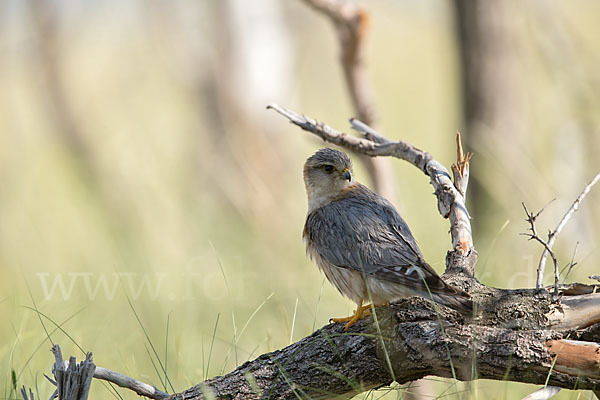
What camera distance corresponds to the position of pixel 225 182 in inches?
338

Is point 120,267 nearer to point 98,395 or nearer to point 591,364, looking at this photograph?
point 98,395

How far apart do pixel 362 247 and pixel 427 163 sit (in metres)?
0.51

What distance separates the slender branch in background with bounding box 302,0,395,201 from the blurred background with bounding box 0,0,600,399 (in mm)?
279

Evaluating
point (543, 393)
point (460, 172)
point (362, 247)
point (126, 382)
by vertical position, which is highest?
point (460, 172)

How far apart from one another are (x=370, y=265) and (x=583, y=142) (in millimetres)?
→ 4301

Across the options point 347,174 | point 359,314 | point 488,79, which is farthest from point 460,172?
point 488,79

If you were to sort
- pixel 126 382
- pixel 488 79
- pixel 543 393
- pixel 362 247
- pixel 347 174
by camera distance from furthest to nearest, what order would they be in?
pixel 488 79
pixel 347 174
pixel 362 247
pixel 126 382
pixel 543 393

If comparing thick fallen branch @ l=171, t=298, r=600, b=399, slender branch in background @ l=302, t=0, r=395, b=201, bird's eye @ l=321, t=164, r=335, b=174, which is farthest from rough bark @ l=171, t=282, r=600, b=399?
slender branch in background @ l=302, t=0, r=395, b=201

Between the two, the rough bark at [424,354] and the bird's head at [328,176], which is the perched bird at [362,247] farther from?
the rough bark at [424,354]

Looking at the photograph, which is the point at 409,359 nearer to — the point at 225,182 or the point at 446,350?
the point at 446,350

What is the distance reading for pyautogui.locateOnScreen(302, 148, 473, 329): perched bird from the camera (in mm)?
2660

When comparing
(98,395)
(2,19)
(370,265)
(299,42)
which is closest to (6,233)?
(2,19)

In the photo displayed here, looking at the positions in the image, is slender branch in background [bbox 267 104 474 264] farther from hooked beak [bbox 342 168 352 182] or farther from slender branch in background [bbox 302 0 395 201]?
slender branch in background [bbox 302 0 395 201]

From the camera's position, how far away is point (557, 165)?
638 cm
